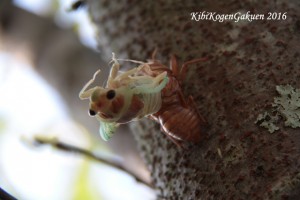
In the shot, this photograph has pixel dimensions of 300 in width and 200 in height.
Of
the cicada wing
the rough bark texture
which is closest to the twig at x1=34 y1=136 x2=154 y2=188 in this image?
the rough bark texture

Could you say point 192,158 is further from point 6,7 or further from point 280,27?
point 6,7

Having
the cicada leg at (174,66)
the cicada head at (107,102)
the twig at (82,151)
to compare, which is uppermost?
the cicada leg at (174,66)

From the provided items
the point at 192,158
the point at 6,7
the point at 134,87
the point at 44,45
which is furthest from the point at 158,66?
the point at 6,7

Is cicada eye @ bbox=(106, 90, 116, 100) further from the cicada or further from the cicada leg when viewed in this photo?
the cicada leg

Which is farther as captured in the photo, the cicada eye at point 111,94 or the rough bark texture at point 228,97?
the cicada eye at point 111,94

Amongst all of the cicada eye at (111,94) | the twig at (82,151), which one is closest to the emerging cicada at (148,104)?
the cicada eye at (111,94)

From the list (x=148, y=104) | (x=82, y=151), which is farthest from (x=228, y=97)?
(x=82, y=151)

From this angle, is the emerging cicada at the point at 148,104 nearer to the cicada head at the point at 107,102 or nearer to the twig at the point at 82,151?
the cicada head at the point at 107,102
